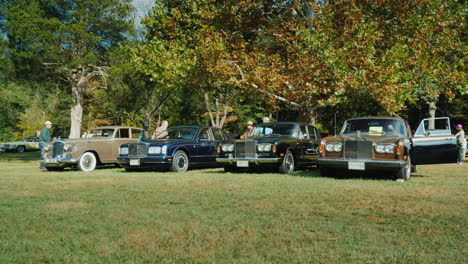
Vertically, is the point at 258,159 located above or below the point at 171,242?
above

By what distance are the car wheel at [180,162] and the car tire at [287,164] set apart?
336 cm

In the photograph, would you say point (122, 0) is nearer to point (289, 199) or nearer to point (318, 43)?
point (318, 43)

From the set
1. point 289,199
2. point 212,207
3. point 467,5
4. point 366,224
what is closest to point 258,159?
point 289,199

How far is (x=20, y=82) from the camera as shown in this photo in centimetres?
2819

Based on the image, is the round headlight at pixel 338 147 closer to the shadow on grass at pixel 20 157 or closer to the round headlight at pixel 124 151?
the round headlight at pixel 124 151

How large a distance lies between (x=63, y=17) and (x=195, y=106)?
20581 mm

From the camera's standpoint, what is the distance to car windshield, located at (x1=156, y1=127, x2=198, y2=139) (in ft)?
47.3

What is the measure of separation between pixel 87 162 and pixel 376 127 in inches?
382

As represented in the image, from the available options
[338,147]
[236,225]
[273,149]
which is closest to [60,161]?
[273,149]

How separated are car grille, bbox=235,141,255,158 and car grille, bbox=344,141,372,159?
9.15ft

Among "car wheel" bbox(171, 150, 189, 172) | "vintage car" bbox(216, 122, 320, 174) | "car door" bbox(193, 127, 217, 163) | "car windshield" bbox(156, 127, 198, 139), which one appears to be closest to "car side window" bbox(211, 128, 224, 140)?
"car door" bbox(193, 127, 217, 163)

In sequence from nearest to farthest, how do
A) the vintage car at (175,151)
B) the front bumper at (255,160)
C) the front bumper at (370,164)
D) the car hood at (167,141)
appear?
the front bumper at (370,164) → the front bumper at (255,160) → the vintage car at (175,151) → the car hood at (167,141)

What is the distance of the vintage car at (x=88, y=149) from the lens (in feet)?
48.2

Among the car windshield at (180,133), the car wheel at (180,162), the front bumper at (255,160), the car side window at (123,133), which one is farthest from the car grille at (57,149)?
the front bumper at (255,160)
